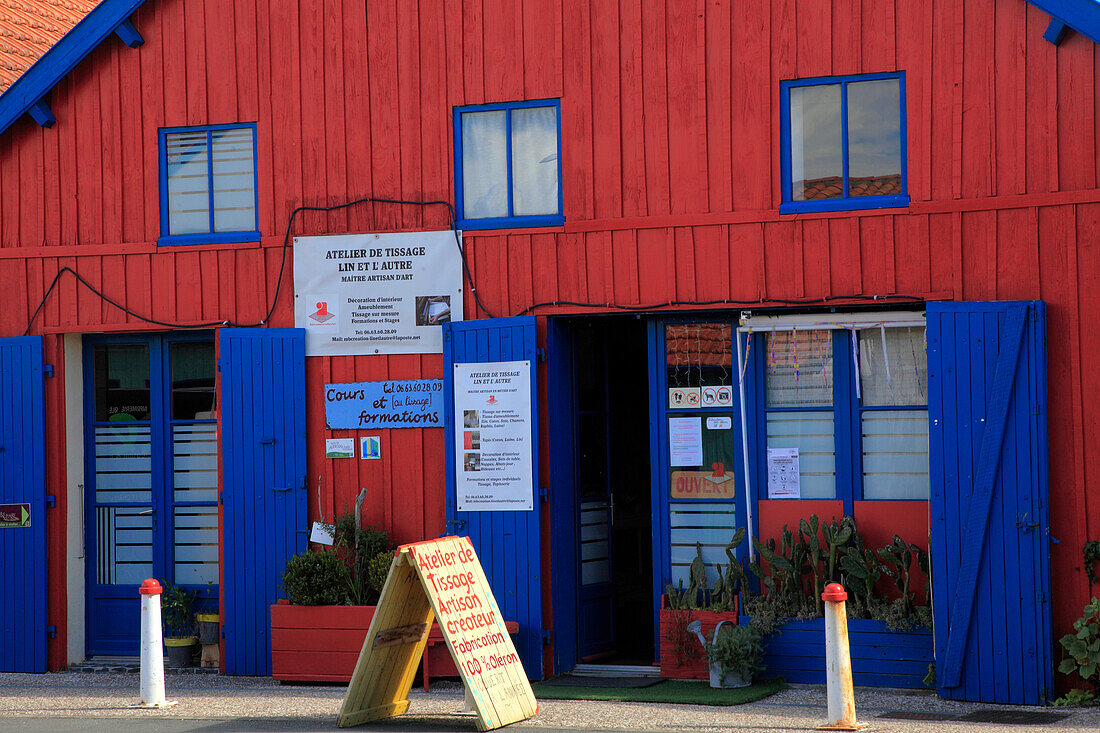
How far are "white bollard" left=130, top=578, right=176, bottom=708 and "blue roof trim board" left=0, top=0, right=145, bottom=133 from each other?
14.6 ft

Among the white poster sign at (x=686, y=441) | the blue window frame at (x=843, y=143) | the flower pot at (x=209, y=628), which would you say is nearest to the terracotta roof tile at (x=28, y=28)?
the flower pot at (x=209, y=628)

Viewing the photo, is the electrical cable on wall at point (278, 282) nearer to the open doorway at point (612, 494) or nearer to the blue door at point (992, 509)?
the open doorway at point (612, 494)

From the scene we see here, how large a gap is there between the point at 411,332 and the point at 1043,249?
469 cm

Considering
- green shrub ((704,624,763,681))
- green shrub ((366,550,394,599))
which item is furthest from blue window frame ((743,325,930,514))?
green shrub ((366,550,394,599))

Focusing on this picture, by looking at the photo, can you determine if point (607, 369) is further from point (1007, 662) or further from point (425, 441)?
point (1007, 662)

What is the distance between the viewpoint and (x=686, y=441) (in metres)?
10.0

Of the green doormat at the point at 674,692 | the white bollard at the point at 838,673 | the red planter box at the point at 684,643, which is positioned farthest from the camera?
the red planter box at the point at 684,643

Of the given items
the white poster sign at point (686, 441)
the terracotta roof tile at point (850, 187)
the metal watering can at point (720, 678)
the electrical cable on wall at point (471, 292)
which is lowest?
the metal watering can at point (720, 678)

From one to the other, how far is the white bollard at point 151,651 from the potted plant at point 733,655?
12.5 feet

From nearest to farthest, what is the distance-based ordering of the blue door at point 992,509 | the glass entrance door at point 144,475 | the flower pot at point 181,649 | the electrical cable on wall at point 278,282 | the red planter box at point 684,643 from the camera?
the blue door at point 992,509 < the red planter box at point 684,643 < the electrical cable on wall at point 278,282 < the flower pot at point 181,649 < the glass entrance door at point 144,475

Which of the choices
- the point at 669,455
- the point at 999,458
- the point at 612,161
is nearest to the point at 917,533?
the point at 999,458

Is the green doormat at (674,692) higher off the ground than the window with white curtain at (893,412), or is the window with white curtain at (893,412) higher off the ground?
the window with white curtain at (893,412)

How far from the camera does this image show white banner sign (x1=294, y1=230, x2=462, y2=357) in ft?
33.8

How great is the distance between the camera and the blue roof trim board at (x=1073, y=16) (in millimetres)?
8500
